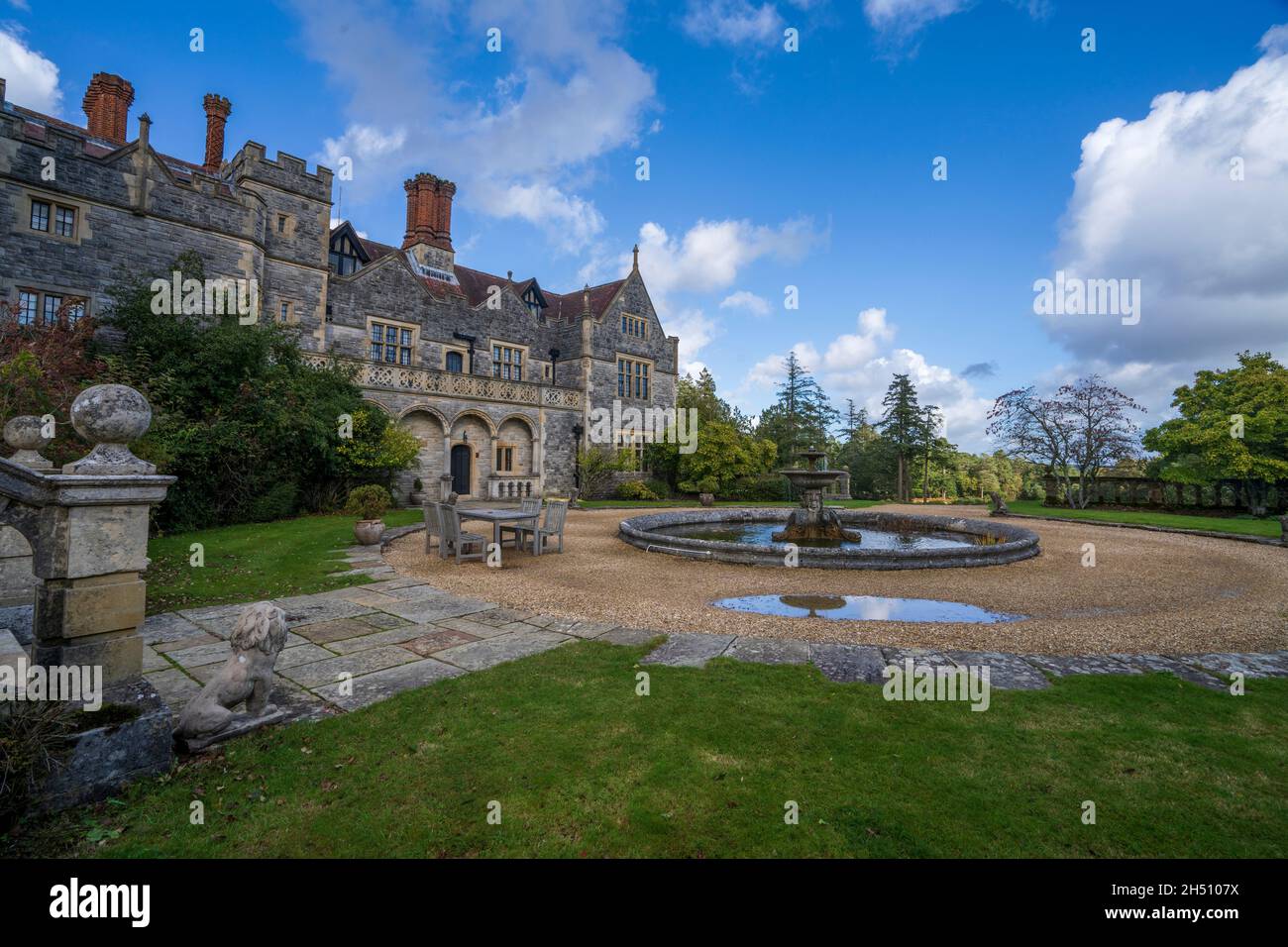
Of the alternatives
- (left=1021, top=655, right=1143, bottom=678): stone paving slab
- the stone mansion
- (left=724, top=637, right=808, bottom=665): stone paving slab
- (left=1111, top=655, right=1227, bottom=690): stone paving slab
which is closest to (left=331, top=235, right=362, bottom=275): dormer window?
the stone mansion

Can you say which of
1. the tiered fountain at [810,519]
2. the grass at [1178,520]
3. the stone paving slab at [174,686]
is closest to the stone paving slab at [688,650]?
the stone paving slab at [174,686]

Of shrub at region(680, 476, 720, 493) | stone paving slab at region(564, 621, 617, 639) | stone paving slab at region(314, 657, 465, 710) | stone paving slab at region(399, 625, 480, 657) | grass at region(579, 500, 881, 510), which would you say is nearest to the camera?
Answer: stone paving slab at region(314, 657, 465, 710)

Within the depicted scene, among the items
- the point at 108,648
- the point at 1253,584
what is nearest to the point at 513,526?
the point at 108,648

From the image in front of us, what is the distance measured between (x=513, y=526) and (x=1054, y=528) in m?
16.5

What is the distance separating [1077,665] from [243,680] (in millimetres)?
6484

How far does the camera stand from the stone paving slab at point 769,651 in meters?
4.87

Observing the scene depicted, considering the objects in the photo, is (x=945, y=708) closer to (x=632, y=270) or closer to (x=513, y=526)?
(x=513, y=526)

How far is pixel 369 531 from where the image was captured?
36.1 ft

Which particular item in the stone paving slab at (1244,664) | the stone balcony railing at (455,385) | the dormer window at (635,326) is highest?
the dormer window at (635,326)

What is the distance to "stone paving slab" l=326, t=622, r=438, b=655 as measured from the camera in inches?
202

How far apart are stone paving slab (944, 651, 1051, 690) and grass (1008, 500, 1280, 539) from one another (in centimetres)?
1611

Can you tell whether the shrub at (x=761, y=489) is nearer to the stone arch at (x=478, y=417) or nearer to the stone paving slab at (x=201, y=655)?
the stone arch at (x=478, y=417)

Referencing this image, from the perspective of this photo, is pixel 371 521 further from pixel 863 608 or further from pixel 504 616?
pixel 863 608
